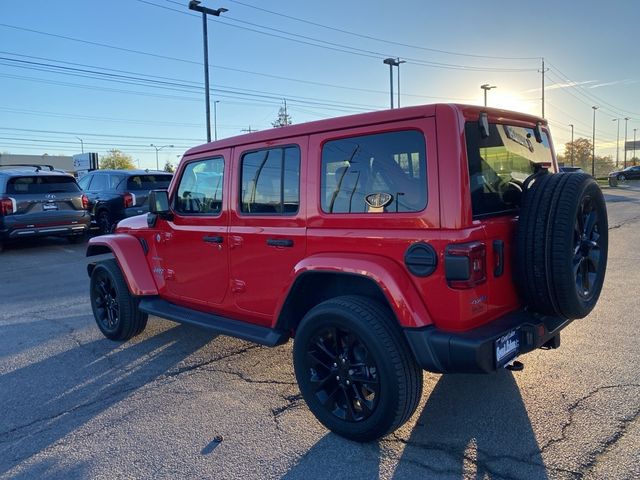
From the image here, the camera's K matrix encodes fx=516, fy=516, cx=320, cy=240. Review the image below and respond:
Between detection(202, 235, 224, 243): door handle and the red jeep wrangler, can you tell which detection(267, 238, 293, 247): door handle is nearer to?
the red jeep wrangler

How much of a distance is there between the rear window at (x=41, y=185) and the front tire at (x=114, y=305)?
6663mm

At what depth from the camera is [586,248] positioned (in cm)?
324

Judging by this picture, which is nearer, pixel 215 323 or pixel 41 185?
pixel 215 323

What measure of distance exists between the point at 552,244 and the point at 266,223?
184 cm

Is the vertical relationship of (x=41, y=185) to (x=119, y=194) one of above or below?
above

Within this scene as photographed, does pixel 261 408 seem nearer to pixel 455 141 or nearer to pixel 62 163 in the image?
pixel 455 141

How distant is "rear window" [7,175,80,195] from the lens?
10.6 metres

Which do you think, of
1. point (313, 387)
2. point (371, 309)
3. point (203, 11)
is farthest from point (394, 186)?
point (203, 11)

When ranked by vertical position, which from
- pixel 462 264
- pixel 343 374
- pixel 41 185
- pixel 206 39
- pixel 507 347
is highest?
pixel 206 39

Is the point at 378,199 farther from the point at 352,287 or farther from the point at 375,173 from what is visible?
the point at 352,287

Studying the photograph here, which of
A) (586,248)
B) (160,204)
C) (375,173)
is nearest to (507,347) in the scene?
(586,248)

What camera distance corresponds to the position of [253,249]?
3697mm

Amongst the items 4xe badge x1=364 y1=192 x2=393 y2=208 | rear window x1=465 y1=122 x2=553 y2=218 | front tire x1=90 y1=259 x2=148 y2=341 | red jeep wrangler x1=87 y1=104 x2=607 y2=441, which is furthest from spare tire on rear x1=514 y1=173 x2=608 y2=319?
front tire x1=90 y1=259 x2=148 y2=341

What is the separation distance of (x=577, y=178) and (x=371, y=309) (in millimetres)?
1404
